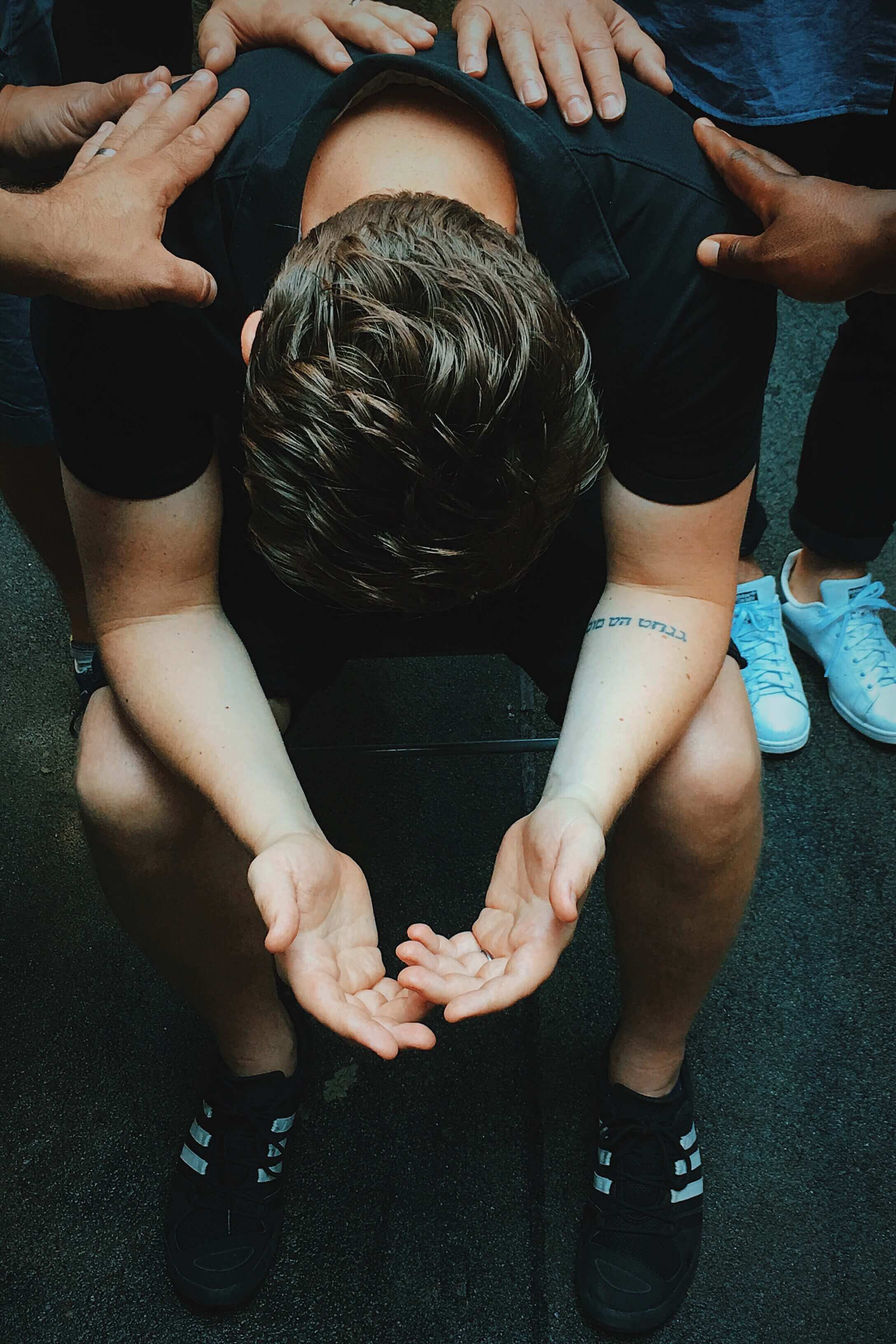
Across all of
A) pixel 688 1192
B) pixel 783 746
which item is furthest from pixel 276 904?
pixel 783 746

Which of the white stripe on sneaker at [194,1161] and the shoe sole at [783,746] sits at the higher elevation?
the shoe sole at [783,746]

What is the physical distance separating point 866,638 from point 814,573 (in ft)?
0.46

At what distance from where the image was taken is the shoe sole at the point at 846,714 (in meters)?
1.62

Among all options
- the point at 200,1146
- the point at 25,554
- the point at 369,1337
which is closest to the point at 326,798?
the point at 200,1146

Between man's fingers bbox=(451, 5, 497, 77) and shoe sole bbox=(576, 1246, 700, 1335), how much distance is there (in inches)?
47.0

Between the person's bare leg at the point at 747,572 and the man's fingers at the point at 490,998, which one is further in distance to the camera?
the person's bare leg at the point at 747,572

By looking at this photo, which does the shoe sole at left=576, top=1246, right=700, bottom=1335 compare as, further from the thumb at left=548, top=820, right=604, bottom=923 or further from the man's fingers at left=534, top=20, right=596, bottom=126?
the man's fingers at left=534, top=20, right=596, bottom=126

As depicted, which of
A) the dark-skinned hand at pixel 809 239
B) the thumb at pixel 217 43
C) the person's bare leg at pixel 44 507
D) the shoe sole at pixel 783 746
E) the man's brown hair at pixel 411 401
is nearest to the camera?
the man's brown hair at pixel 411 401

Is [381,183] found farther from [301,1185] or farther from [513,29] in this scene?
[301,1185]

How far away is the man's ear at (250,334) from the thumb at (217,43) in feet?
0.96

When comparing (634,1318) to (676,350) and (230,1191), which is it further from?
(676,350)

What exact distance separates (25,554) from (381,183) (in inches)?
54.6

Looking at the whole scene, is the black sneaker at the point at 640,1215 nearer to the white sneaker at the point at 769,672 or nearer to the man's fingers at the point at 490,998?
the man's fingers at the point at 490,998

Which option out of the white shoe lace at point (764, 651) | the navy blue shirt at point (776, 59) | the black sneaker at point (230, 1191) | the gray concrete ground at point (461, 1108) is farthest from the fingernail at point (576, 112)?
the black sneaker at point (230, 1191)
